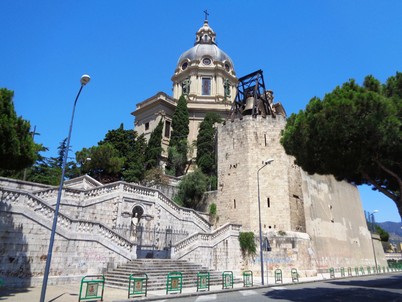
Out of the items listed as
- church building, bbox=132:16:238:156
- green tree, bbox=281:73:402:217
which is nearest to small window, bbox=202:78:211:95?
church building, bbox=132:16:238:156

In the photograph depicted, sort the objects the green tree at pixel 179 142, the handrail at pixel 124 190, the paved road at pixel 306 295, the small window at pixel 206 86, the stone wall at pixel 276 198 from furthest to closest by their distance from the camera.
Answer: the small window at pixel 206 86, the green tree at pixel 179 142, the stone wall at pixel 276 198, the handrail at pixel 124 190, the paved road at pixel 306 295

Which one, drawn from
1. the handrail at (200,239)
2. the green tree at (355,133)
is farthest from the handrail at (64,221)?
the green tree at (355,133)

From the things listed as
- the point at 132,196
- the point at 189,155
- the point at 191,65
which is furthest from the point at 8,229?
the point at 191,65

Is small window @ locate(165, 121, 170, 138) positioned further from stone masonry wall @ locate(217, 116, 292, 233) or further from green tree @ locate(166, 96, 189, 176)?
stone masonry wall @ locate(217, 116, 292, 233)

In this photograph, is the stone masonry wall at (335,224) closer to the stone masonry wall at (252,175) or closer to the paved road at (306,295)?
the stone masonry wall at (252,175)

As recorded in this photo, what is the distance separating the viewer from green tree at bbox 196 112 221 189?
35.0m

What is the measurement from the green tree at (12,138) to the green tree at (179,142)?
81.0 feet

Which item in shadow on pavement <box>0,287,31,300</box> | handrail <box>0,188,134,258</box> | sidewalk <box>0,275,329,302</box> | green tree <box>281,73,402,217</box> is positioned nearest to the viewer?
sidewalk <box>0,275,329,302</box>

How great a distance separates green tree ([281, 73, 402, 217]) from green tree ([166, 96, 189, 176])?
78.9 ft

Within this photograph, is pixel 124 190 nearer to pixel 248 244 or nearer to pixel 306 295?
pixel 248 244

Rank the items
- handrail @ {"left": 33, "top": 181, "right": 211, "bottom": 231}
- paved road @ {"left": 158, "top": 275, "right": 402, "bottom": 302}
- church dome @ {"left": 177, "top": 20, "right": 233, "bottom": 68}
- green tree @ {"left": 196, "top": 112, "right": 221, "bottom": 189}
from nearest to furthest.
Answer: paved road @ {"left": 158, "top": 275, "right": 402, "bottom": 302}, handrail @ {"left": 33, "top": 181, "right": 211, "bottom": 231}, green tree @ {"left": 196, "top": 112, "right": 221, "bottom": 189}, church dome @ {"left": 177, "top": 20, "right": 233, "bottom": 68}

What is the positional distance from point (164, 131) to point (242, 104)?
14.6m

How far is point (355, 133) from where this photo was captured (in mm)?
12109

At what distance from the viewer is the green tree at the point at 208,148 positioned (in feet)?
115
